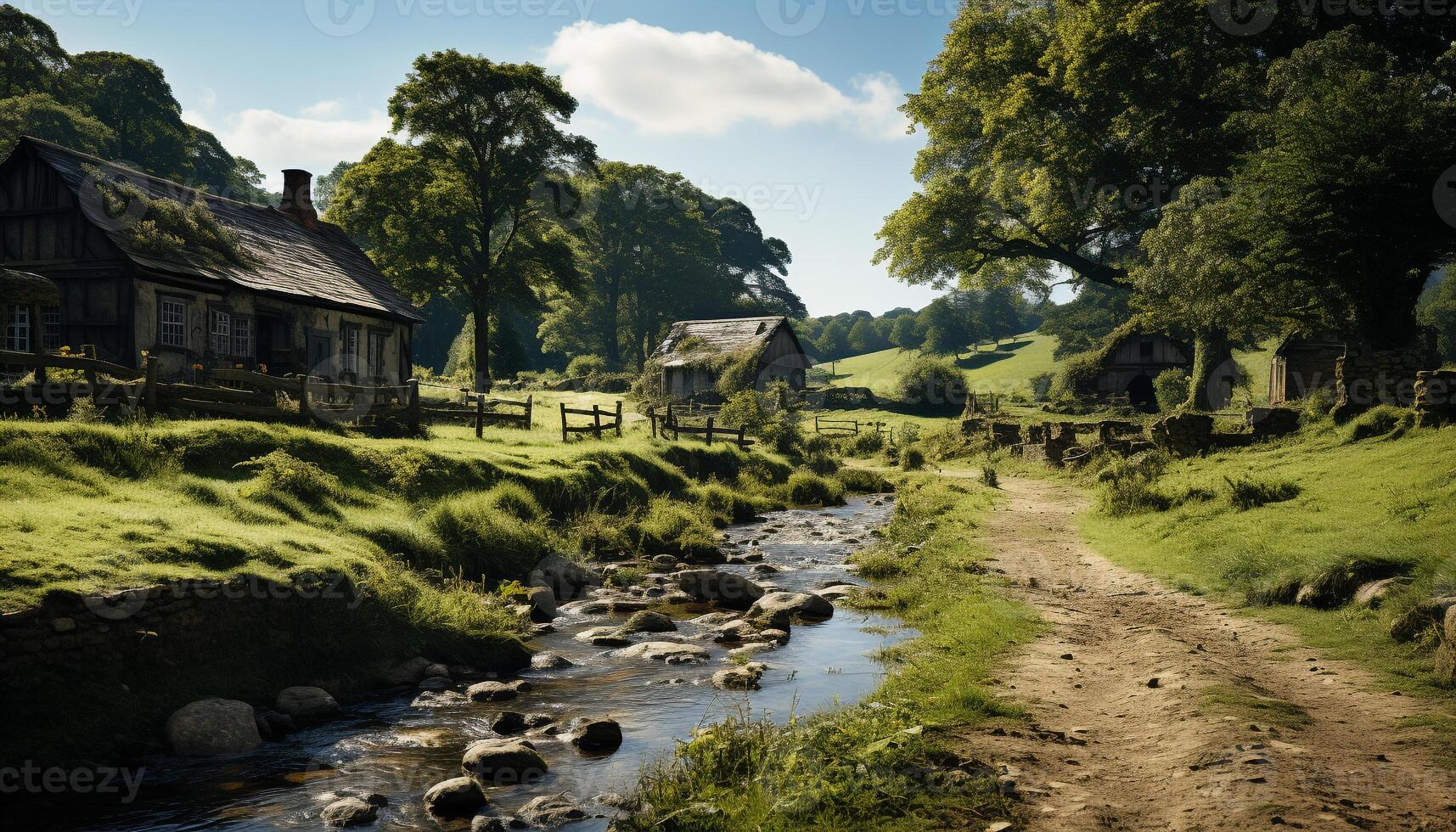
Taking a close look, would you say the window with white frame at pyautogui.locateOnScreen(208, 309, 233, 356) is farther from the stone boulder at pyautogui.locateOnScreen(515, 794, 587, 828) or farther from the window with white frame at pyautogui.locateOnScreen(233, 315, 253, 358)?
the stone boulder at pyautogui.locateOnScreen(515, 794, 587, 828)

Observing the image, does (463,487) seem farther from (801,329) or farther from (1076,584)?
(801,329)

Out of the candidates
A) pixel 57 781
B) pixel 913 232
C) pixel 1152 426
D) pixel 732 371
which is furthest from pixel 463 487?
pixel 732 371

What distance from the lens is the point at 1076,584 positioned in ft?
40.8

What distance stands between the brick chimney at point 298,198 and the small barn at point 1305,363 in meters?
37.4

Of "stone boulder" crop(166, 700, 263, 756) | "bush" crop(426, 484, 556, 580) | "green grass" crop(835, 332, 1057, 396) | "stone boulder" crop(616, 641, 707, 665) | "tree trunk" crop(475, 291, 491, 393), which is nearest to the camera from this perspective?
"stone boulder" crop(166, 700, 263, 756)

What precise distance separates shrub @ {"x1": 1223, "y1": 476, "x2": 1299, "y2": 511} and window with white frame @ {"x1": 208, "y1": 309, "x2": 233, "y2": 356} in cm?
2482

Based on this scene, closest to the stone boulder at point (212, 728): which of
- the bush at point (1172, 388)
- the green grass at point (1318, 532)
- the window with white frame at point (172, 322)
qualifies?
→ the green grass at point (1318, 532)

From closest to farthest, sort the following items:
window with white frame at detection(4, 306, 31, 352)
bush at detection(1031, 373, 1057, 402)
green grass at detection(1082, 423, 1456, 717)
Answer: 1. green grass at detection(1082, 423, 1456, 717)
2. window with white frame at detection(4, 306, 31, 352)
3. bush at detection(1031, 373, 1057, 402)

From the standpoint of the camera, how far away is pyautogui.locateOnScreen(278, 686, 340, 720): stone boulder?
8.57 m

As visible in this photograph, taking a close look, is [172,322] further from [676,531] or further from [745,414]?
[745,414]

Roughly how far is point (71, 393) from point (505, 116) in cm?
3107

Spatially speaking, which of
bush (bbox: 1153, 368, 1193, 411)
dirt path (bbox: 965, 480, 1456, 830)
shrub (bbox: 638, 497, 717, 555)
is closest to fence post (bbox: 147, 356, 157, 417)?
shrub (bbox: 638, 497, 717, 555)

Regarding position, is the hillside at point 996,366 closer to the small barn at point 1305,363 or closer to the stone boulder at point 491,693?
the small barn at point 1305,363

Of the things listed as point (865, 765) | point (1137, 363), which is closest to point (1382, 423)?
point (865, 765)
